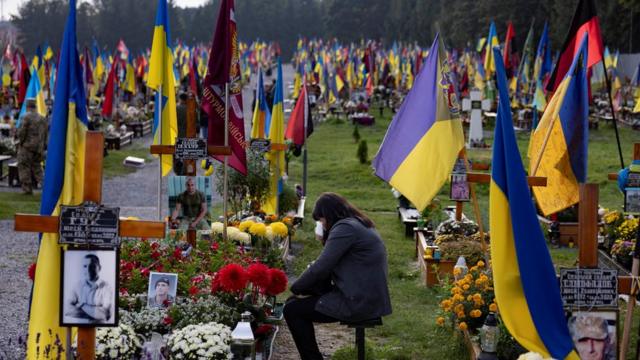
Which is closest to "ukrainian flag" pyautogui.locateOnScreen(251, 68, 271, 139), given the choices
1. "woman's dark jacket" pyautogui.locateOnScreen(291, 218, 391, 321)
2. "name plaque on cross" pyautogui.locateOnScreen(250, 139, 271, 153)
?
"name plaque on cross" pyautogui.locateOnScreen(250, 139, 271, 153)

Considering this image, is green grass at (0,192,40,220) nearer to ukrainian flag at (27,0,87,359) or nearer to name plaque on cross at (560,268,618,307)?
ukrainian flag at (27,0,87,359)

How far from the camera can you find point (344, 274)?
7320mm

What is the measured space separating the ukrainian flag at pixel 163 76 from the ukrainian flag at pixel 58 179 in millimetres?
4410

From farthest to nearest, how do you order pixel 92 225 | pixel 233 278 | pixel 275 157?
pixel 275 157
pixel 233 278
pixel 92 225

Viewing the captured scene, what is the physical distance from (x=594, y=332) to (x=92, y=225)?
2.84 metres

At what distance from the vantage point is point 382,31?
385 feet

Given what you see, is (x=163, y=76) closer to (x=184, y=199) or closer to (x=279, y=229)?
(x=184, y=199)

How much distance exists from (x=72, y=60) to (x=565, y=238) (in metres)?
9.87

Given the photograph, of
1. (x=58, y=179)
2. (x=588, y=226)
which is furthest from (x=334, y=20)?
(x=588, y=226)

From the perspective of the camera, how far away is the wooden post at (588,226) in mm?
5812

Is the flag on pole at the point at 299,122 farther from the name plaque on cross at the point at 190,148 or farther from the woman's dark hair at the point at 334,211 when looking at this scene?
the woman's dark hair at the point at 334,211

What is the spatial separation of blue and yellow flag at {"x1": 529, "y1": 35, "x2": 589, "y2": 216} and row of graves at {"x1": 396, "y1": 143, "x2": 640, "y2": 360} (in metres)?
0.44

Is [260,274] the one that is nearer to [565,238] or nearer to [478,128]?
[565,238]

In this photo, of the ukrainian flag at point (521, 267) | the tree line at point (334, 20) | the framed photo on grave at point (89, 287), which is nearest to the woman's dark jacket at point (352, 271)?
the ukrainian flag at point (521, 267)
